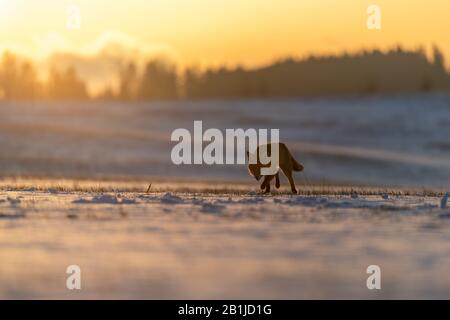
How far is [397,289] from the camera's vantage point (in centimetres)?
839

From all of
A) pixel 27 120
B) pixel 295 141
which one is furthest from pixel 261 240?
pixel 27 120

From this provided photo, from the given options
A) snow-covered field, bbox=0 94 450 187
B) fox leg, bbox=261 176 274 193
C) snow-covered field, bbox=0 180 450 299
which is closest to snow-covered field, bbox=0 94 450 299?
snow-covered field, bbox=0 180 450 299

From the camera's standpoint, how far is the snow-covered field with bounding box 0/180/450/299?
8.40 m

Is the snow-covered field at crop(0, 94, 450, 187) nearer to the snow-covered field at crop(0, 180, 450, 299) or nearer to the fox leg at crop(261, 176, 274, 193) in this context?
the fox leg at crop(261, 176, 274, 193)

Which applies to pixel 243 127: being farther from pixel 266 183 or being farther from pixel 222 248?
pixel 222 248

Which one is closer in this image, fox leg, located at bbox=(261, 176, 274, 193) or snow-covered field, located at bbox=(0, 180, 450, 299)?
snow-covered field, located at bbox=(0, 180, 450, 299)

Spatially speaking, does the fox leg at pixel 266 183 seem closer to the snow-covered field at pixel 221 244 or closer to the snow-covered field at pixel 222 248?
the snow-covered field at pixel 221 244

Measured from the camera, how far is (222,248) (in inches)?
405

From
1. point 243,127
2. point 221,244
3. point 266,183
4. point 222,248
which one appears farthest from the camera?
point 243,127

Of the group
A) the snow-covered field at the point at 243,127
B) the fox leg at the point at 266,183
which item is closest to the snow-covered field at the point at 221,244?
the fox leg at the point at 266,183

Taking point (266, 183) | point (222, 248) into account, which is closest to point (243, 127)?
point (266, 183)
